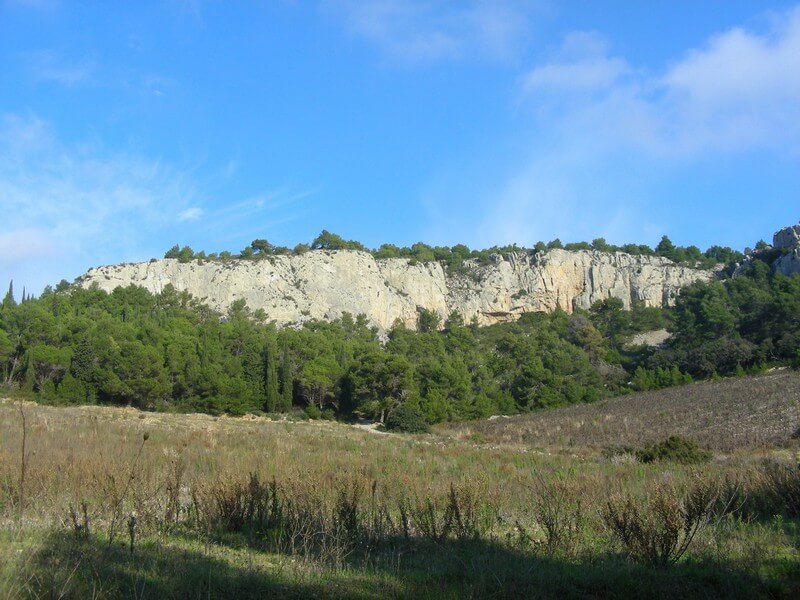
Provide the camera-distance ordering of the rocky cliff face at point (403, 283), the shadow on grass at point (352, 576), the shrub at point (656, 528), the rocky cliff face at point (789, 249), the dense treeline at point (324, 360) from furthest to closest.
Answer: the rocky cliff face at point (789, 249)
the rocky cliff face at point (403, 283)
the dense treeline at point (324, 360)
the shrub at point (656, 528)
the shadow on grass at point (352, 576)

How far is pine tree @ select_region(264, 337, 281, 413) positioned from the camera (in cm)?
5300

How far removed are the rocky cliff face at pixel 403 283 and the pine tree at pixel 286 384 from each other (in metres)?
27.8

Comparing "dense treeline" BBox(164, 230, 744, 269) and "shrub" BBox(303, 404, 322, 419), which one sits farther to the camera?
"dense treeline" BBox(164, 230, 744, 269)

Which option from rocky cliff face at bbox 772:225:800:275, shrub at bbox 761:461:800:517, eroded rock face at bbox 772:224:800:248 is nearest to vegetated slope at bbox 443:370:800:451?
shrub at bbox 761:461:800:517

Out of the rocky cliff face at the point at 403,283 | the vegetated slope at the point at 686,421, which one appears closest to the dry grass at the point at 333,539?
the vegetated slope at the point at 686,421

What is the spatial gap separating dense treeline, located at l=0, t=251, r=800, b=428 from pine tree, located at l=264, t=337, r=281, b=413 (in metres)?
0.14

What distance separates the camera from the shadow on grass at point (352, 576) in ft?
13.9

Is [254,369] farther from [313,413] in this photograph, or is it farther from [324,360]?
[313,413]

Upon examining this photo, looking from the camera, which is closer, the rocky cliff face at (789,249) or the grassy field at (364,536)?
the grassy field at (364,536)

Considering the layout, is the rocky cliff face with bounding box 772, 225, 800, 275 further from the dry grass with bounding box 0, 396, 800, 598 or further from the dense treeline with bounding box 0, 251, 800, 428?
the dry grass with bounding box 0, 396, 800, 598

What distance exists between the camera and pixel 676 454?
17.7 meters

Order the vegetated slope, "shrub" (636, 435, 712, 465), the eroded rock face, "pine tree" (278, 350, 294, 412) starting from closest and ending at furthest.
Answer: "shrub" (636, 435, 712, 465) < the vegetated slope < "pine tree" (278, 350, 294, 412) < the eroded rock face

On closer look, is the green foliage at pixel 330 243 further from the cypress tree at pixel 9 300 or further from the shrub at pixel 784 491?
the shrub at pixel 784 491

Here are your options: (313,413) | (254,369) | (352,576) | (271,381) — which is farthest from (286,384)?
(352,576)
